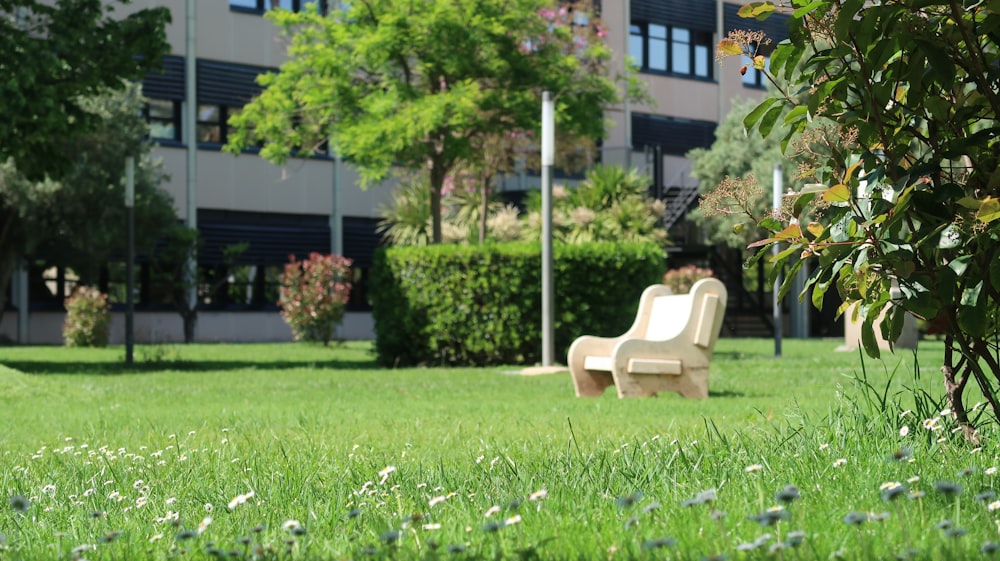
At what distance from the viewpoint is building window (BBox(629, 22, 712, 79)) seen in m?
43.5

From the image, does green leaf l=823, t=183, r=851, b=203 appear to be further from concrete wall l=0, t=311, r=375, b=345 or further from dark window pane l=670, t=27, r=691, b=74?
dark window pane l=670, t=27, r=691, b=74

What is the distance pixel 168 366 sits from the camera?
1912 cm

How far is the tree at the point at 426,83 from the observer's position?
20719mm

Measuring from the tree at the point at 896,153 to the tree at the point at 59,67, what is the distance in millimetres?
13971

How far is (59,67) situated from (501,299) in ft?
22.4

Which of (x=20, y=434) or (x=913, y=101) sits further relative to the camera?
(x=20, y=434)

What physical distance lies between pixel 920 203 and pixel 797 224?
45 cm

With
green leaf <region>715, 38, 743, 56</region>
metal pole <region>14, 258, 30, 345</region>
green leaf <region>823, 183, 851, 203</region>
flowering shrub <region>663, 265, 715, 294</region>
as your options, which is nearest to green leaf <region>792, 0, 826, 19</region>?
green leaf <region>715, 38, 743, 56</region>

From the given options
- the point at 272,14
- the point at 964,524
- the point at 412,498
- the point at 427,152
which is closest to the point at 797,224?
the point at 964,524

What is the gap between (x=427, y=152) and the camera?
22297 mm

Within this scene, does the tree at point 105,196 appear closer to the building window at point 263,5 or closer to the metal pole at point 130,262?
the building window at point 263,5

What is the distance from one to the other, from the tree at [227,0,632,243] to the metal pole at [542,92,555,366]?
145 inches

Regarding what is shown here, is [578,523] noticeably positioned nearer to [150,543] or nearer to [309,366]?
[150,543]

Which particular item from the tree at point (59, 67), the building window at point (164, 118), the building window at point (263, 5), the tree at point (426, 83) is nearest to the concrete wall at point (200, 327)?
the building window at point (164, 118)
